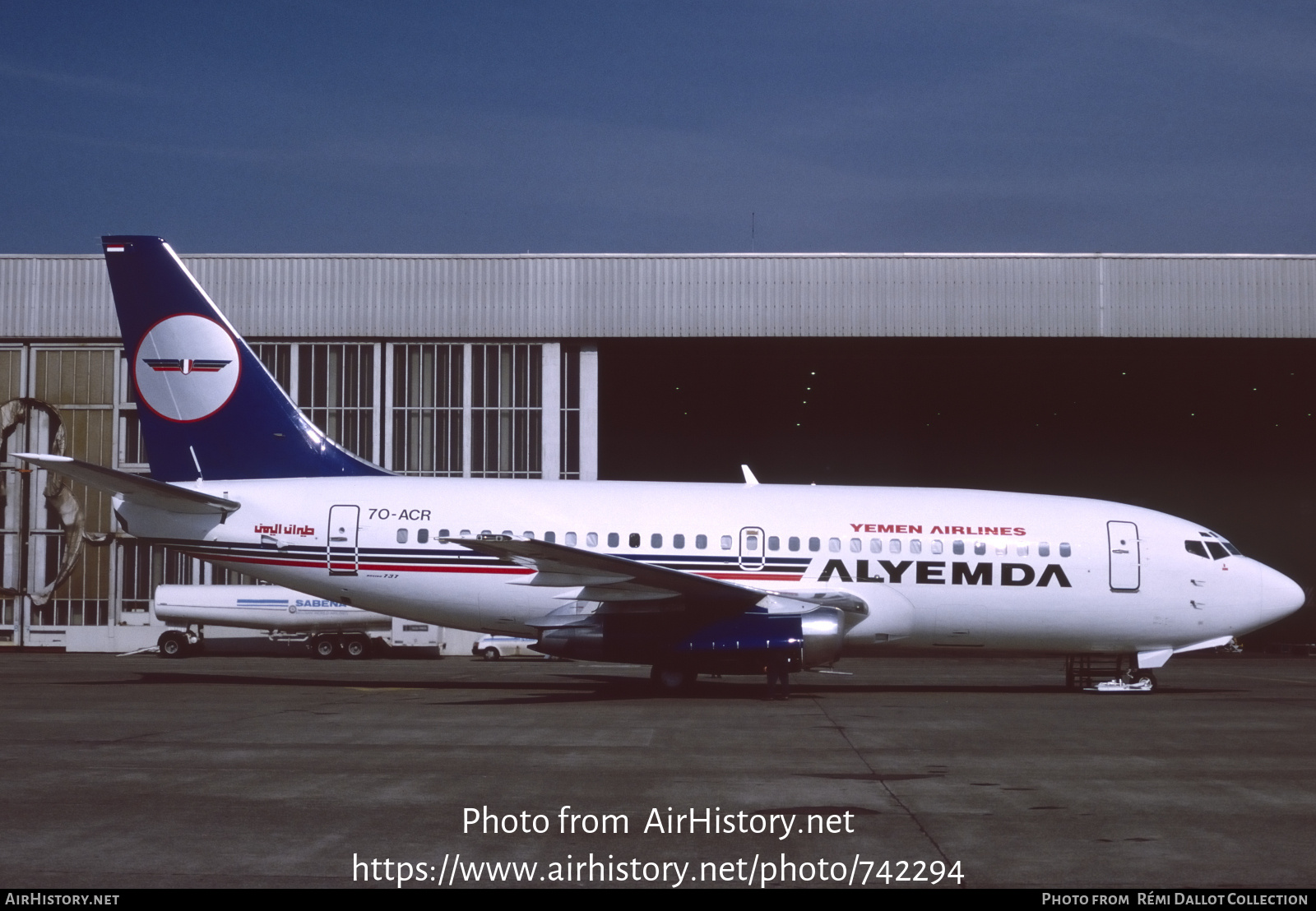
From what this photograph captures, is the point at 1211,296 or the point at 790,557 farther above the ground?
the point at 1211,296

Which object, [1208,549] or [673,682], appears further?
[1208,549]

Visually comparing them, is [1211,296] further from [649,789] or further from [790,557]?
[649,789]

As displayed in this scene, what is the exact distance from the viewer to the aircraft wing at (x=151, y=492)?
2036 cm

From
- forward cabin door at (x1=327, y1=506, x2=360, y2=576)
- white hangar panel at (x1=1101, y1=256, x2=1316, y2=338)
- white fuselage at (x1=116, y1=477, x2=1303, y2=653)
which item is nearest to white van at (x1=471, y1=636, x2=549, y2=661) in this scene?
white fuselage at (x1=116, y1=477, x2=1303, y2=653)

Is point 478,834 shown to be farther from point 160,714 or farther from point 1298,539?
point 1298,539

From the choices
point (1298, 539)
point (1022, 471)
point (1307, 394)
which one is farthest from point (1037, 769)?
point (1298, 539)

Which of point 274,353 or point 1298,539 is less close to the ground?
point 274,353

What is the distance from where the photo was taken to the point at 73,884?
274 inches

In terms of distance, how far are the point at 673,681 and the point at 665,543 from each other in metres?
2.33

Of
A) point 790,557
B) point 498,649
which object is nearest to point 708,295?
point 498,649

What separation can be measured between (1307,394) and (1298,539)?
10.1 meters

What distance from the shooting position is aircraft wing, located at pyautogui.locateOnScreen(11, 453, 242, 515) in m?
20.4

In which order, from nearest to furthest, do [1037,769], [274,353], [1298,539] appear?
[1037,769]
[274,353]
[1298,539]

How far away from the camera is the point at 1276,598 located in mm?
22297
